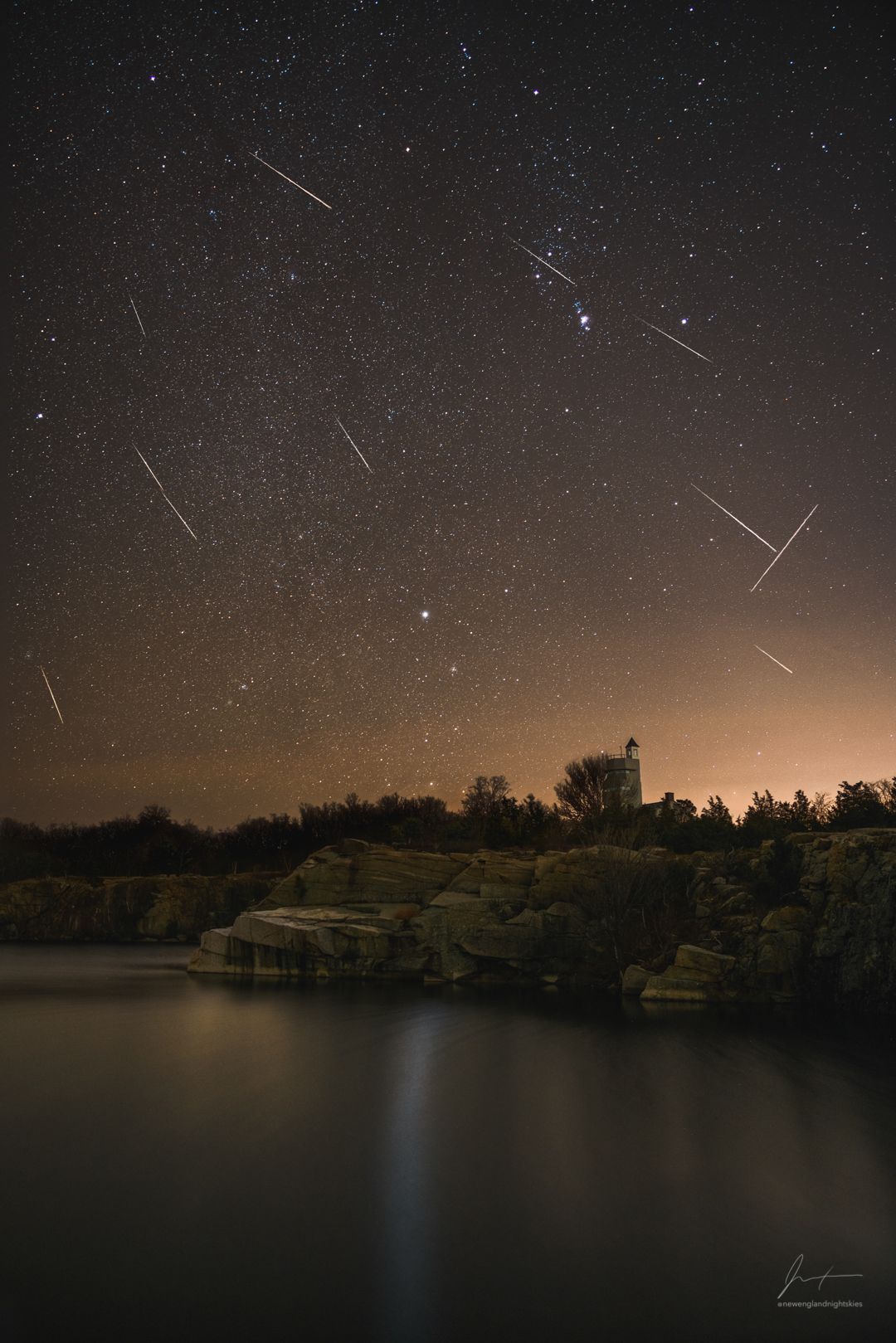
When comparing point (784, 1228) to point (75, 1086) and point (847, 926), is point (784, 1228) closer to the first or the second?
point (75, 1086)

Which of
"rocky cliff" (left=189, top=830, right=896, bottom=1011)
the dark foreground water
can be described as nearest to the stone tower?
"rocky cliff" (left=189, top=830, right=896, bottom=1011)

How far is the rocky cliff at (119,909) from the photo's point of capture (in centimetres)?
7475

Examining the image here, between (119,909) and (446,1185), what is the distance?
239 feet

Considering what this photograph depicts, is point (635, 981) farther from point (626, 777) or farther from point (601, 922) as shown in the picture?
point (626, 777)

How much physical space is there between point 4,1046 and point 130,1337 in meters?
19.2

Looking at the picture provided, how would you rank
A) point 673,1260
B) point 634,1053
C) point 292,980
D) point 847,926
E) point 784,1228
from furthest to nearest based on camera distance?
point 292,980 → point 847,926 → point 634,1053 → point 784,1228 → point 673,1260

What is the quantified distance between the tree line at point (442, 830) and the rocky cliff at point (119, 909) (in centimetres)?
1567

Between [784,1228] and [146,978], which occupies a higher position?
[784,1228]

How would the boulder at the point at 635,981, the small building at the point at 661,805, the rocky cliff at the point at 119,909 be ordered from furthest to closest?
the rocky cliff at the point at 119,909 < the small building at the point at 661,805 < the boulder at the point at 635,981

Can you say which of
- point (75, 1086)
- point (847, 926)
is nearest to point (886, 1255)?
point (75, 1086)

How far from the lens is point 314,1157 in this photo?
42.7 ft

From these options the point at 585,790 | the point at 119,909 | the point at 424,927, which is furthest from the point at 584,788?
the point at 119,909
